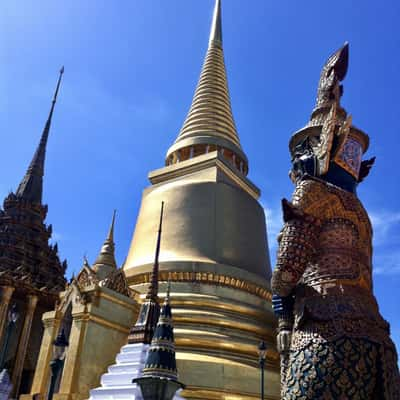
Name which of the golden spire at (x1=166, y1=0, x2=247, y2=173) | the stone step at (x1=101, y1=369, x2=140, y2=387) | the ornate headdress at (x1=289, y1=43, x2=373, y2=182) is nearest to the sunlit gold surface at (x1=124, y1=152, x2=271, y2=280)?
the golden spire at (x1=166, y1=0, x2=247, y2=173)

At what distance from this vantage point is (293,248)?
4055 mm

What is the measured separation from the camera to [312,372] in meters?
3.70

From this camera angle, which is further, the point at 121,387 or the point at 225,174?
the point at 225,174

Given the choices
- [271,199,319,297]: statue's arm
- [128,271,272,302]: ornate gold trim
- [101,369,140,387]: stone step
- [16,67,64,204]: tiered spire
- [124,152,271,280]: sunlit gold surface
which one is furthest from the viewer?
[16,67,64,204]: tiered spire

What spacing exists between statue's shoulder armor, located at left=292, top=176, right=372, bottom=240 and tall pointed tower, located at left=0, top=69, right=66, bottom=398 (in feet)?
58.8

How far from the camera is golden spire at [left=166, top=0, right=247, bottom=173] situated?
821 inches

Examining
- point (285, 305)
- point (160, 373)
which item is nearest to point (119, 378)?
point (160, 373)

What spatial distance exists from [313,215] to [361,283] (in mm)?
679

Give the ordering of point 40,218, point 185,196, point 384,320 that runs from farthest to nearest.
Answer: point 40,218, point 185,196, point 384,320

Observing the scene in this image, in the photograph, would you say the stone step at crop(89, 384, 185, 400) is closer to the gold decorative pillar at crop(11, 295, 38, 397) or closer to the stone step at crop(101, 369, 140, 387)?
the stone step at crop(101, 369, 140, 387)

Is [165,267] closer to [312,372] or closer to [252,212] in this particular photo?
[252,212]

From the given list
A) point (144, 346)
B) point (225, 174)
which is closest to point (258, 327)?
point (144, 346)

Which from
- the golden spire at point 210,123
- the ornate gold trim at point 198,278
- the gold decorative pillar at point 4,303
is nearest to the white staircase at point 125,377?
the ornate gold trim at point 198,278

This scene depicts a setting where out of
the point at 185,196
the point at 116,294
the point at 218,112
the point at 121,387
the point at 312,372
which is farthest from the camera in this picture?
the point at 218,112
